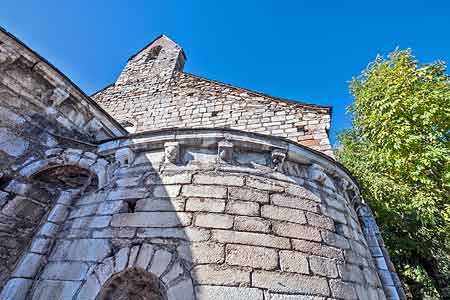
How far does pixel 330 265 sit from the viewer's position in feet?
7.30

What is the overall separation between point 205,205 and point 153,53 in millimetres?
8916

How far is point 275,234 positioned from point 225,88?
5045mm

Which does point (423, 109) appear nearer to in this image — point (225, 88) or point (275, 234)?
point (225, 88)

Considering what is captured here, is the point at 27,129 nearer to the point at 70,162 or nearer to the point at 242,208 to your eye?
the point at 70,162

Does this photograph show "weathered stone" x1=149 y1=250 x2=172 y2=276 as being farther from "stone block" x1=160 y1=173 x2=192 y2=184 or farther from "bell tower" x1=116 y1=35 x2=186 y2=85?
"bell tower" x1=116 y1=35 x2=186 y2=85

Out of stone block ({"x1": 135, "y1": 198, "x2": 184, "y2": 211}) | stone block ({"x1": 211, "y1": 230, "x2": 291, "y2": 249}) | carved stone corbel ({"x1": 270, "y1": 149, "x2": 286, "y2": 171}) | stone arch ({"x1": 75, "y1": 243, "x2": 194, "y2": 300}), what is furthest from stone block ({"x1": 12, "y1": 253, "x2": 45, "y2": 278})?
carved stone corbel ({"x1": 270, "y1": 149, "x2": 286, "y2": 171})

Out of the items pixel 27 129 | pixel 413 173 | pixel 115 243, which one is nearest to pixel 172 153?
pixel 115 243

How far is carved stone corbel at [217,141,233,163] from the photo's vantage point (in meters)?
2.77

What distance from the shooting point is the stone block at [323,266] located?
83.9 inches

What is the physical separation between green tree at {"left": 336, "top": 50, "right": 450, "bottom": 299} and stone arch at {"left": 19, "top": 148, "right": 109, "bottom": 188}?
20.9 feet

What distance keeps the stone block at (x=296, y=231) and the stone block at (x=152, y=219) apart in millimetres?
888

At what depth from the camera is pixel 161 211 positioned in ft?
7.81

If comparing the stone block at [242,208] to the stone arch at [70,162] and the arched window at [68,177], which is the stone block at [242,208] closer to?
the stone arch at [70,162]

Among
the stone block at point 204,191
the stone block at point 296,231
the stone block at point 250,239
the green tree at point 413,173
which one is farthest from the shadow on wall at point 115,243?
A: the green tree at point 413,173
